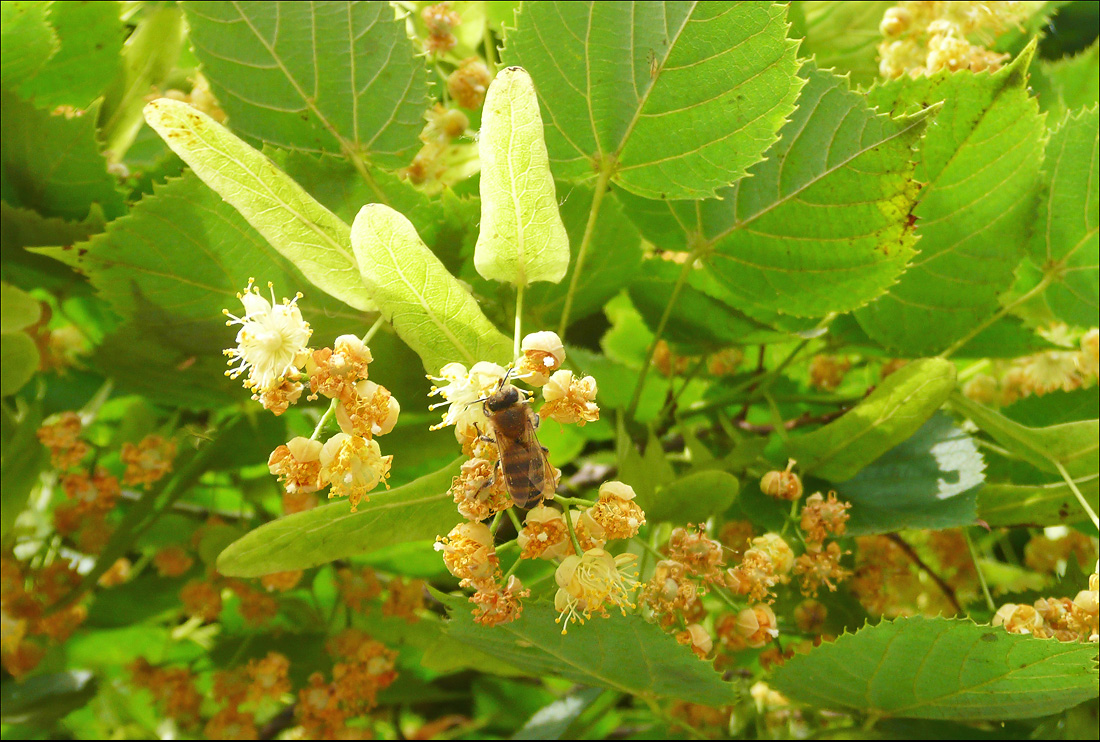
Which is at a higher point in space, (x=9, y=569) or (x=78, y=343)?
(x=78, y=343)

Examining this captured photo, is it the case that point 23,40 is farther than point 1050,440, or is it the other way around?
point 23,40

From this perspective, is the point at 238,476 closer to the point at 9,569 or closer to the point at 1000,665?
the point at 9,569

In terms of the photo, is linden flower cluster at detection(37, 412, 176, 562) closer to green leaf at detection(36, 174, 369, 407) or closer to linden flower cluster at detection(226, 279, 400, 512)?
green leaf at detection(36, 174, 369, 407)

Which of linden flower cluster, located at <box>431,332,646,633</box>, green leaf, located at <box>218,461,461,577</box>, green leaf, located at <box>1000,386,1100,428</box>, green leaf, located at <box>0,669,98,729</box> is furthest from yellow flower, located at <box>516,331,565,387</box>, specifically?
green leaf, located at <box>0,669,98,729</box>

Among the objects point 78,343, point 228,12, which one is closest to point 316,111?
point 228,12

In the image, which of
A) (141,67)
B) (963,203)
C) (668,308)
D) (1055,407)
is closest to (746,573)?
(668,308)

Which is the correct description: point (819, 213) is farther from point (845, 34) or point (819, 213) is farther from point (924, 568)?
point (924, 568)

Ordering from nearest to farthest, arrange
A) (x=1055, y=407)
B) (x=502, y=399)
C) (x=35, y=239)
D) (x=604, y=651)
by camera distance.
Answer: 1. (x=502, y=399)
2. (x=604, y=651)
3. (x=35, y=239)
4. (x=1055, y=407)
